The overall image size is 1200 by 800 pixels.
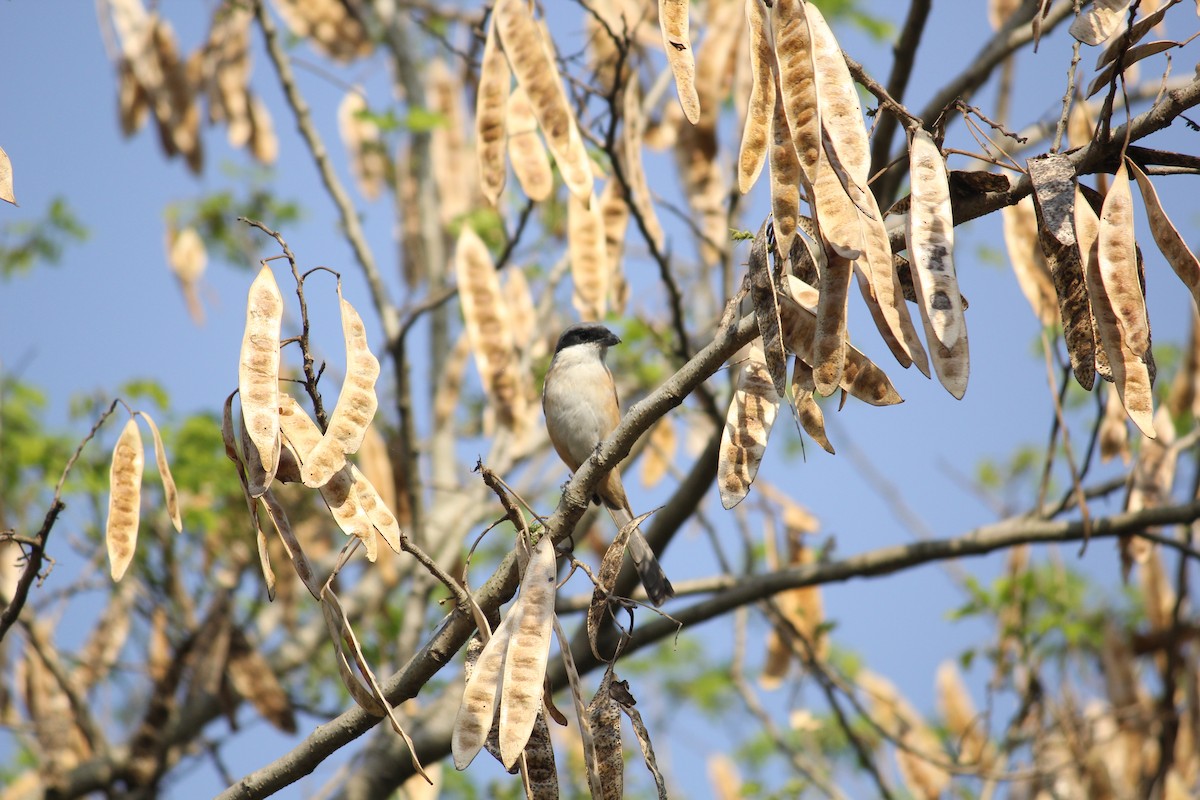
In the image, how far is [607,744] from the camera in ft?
7.18

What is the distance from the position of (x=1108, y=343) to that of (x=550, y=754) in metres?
1.36

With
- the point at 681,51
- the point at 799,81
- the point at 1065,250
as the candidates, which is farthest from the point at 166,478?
the point at 1065,250

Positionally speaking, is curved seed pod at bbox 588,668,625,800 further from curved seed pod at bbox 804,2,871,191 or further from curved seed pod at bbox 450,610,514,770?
curved seed pod at bbox 804,2,871,191

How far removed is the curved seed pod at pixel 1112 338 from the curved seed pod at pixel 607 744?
1161 millimetres

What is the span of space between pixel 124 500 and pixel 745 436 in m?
1.61

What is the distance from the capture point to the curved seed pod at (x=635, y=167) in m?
4.55

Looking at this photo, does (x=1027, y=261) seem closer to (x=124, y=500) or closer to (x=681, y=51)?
(x=681, y=51)

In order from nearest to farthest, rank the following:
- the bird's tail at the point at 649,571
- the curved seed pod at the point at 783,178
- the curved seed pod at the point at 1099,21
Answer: the curved seed pod at the point at 783,178 → the curved seed pod at the point at 1099,21 → the bird's tail at the point at 649,571

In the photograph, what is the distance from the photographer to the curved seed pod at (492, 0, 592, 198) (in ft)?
10.7

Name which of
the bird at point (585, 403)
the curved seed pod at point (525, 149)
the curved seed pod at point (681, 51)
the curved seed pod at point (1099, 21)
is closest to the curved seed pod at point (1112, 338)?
the curved seed pod at point (1099, 21)

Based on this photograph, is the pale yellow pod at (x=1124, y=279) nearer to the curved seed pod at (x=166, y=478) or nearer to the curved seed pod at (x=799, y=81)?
the curved seed pod at (x=799, y=81)

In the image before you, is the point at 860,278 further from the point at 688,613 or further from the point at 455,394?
the point at 455,394

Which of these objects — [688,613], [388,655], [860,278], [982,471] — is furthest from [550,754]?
[982,471]

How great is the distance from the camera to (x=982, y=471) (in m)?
10.8
